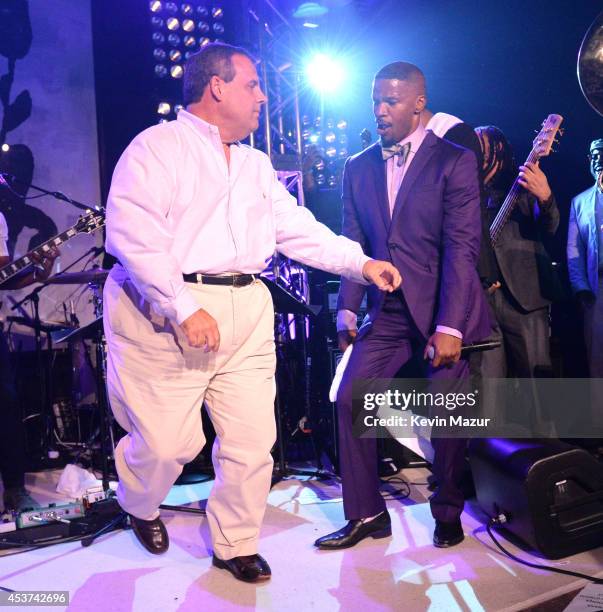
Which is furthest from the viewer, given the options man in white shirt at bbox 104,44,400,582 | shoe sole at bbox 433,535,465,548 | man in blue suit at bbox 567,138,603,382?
man in blue suit at bbox 567,138,603,382

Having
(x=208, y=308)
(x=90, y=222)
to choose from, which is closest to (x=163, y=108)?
(x=90, y=222)

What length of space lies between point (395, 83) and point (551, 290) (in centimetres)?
209

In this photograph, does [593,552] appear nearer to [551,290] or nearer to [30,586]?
[551,290]

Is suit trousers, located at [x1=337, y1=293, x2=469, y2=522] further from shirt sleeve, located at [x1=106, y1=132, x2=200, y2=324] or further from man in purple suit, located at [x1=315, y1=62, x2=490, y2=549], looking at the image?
shirt sleeve, located at [x1=106, y1=132, x2=200, y2=324]

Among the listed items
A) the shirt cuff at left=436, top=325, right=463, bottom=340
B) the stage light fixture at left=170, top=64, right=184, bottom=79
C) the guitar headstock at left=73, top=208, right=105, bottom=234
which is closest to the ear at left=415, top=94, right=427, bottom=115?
the shirt cuff at left=436, top=325, right=463, bottom=340

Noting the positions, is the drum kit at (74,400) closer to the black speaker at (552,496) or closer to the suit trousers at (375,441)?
the suit trousers at (375,441)

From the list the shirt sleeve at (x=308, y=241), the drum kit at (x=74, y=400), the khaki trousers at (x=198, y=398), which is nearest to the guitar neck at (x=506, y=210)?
the shirt sleeve at (x=308, y=241)

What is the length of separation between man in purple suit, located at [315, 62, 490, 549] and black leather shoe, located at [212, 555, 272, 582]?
0.42 metres

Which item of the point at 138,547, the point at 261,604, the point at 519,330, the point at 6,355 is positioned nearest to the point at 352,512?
the point at 261,604

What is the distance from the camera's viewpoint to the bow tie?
11.5 feet

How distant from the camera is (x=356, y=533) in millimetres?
3273

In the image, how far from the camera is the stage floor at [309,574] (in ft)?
8.86

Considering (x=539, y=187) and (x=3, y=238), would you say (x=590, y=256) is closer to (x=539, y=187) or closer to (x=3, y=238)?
(x=539, y=187)

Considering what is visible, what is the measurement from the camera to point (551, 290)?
4.68 metres
